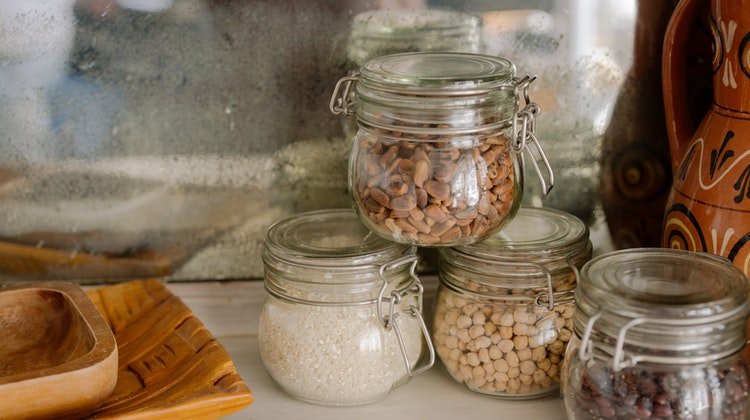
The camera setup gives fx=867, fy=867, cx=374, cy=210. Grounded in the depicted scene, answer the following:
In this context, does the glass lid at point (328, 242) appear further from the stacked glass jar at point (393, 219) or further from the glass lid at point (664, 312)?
the glass lid at point (664, 312)

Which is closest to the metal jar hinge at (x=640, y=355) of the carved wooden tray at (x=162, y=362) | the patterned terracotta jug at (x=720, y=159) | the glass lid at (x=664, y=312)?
the glass lid at (x=664, y=312)

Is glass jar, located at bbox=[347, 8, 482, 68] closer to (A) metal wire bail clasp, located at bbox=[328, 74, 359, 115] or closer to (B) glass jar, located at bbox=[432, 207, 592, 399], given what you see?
(A) metal wire bail clasp, located at bbox=[328, 74, 359, 115]

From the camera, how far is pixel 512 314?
2.28 ft

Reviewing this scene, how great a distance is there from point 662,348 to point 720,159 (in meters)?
0.19

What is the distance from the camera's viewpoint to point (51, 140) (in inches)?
32.8

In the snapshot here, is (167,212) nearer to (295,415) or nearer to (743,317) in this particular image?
(295,415)

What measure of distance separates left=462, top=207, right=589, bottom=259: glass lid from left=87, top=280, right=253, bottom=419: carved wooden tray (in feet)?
0.74

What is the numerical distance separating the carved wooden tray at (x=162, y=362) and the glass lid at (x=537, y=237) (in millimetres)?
227

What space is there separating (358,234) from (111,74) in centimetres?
28

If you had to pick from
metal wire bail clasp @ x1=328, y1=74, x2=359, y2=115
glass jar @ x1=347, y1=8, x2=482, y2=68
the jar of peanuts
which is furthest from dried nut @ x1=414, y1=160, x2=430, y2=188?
glass jar @ x1=347, y1=8, x2=482, y2=68

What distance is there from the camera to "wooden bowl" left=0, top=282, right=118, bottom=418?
0.59 m

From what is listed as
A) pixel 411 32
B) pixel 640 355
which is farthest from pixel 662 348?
pixel 411 32

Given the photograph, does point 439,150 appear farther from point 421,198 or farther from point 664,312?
point 664,312

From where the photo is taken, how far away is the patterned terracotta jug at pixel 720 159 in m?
0.66
